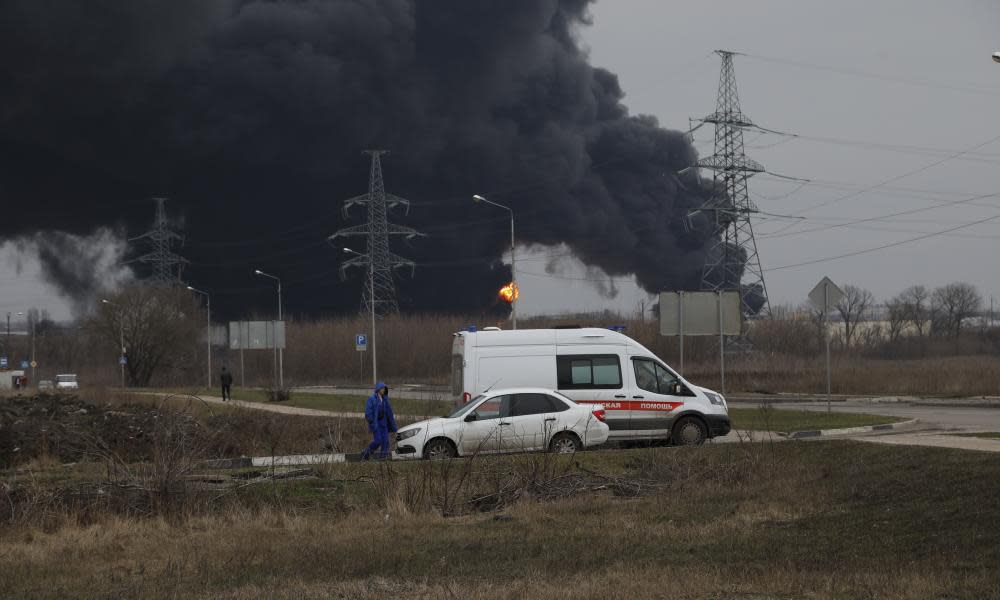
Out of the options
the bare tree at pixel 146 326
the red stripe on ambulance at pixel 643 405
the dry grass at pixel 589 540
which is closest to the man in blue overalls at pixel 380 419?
the dry grass at pixel 589 540

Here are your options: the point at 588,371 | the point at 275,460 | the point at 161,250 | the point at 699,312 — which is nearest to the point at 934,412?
the point at 699,312

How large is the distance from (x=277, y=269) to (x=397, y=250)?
11906mm

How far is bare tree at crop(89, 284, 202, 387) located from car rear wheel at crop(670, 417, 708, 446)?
2196 inches

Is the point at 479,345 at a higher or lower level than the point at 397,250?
lower

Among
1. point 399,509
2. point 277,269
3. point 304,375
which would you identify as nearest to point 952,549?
point 399,509

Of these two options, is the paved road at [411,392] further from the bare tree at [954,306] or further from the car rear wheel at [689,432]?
the bare tree at [954,306]

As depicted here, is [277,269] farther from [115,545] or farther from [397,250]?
[115,545]

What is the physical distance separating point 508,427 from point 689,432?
3590mm

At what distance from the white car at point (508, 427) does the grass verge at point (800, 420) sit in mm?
4520

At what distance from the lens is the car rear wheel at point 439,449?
1770cm

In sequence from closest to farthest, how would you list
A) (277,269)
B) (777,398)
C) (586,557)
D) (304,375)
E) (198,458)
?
1. (586,557)
2. (198,458)
3. (777,398)
4. (304,375)
5. (277,269)

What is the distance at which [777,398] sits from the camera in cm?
3816

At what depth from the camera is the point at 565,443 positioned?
18.2m

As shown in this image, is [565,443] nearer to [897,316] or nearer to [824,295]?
[824,295]
